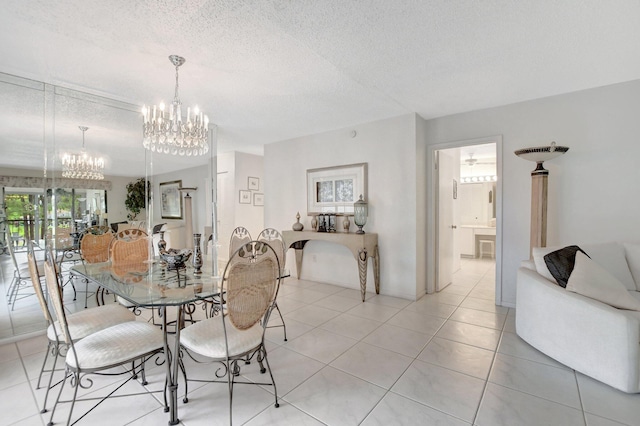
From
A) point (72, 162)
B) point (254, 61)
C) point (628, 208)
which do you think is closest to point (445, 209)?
point (628, 208)

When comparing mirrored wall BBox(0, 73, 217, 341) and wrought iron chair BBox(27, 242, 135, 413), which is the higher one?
mirrored wall BBox(0, 73, 217, 341)

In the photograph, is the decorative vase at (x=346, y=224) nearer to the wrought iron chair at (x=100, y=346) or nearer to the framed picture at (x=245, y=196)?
the framed picture at (x=245, y=196)

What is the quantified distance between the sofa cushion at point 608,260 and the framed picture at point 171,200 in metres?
4.45

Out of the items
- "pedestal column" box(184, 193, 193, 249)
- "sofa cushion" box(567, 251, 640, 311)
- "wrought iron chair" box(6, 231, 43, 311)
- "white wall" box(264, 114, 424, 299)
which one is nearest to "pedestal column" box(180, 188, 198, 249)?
"pedestal column" box(184, 193, 193, 249)

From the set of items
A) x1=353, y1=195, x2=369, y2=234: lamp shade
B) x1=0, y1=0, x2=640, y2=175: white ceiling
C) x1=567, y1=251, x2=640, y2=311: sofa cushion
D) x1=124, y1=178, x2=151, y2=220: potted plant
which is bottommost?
x1=567, y1=251, x2=640, y2=311: sofa cushion

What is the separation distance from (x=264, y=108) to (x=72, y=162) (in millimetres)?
2187

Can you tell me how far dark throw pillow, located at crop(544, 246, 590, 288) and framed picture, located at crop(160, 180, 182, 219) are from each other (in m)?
4.47

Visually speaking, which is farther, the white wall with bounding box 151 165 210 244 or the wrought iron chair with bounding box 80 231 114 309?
the white wall with bounding box 151 165 210 244

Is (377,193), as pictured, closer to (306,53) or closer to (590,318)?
(306,53)

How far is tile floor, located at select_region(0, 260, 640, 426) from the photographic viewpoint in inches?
66.8

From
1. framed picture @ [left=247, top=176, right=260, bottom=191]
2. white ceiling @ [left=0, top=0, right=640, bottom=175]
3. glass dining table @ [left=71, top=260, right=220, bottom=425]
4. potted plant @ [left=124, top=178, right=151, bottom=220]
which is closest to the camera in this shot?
glass dining table @ [left=71, top=260, right=220, bottom=425]

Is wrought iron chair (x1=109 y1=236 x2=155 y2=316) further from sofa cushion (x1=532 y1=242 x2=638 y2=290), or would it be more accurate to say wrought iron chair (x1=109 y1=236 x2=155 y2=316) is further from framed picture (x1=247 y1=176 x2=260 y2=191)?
sofa cushion (x1=532 y1=242 x2=638 y2=290)

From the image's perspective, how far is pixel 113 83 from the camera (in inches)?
113

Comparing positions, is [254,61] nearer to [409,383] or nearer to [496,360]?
[409,383]
